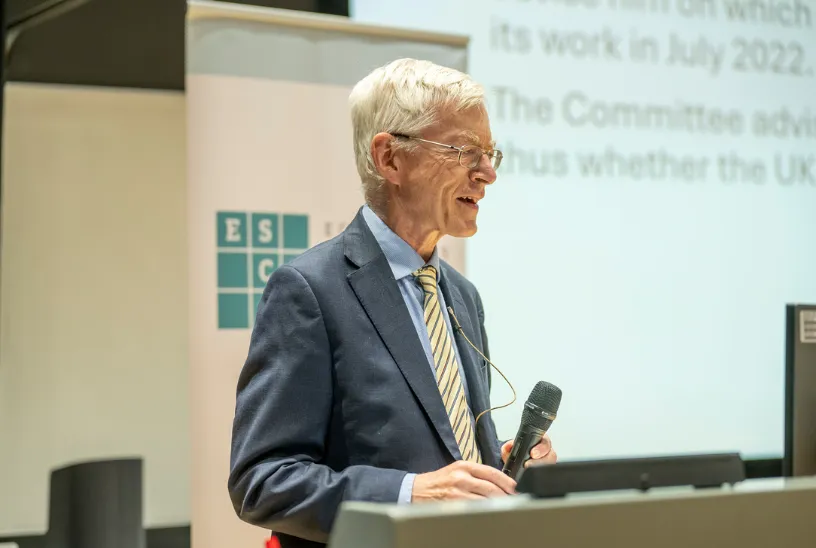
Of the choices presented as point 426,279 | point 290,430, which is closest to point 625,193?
point 426,279

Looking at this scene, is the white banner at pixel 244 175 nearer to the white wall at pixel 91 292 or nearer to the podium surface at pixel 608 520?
the podium surface at pixel 608 520

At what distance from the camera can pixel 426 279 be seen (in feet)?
6.51

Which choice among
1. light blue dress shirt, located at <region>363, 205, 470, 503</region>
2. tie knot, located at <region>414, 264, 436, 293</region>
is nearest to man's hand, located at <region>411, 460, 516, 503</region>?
light blue dress shirt, located at <region>363, 205, 470, 503</region>

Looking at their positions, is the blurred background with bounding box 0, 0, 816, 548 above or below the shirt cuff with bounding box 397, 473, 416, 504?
above

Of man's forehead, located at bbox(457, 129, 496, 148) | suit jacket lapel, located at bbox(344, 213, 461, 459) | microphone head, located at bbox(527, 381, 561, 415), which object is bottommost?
microphone head, located at bbox(527, 381, 561, 415)

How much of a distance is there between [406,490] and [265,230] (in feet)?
5.51

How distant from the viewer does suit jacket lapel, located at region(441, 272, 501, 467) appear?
6.48ft

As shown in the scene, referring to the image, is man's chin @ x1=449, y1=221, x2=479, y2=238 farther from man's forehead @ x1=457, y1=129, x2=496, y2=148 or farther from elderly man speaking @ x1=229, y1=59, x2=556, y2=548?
man's forehead @ x1=457, y1=129, x2=496, y2=148

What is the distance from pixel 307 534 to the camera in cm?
167

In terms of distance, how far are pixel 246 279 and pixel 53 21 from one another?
2560 mm

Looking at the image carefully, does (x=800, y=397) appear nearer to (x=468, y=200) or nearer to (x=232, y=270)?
(x=468, y=200)

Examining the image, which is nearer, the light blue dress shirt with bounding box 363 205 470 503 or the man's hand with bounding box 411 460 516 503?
the man's hand with bounding box 411 460 516 503

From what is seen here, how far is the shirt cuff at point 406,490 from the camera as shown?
159 centimetres

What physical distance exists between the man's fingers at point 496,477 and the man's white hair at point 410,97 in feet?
2.23
